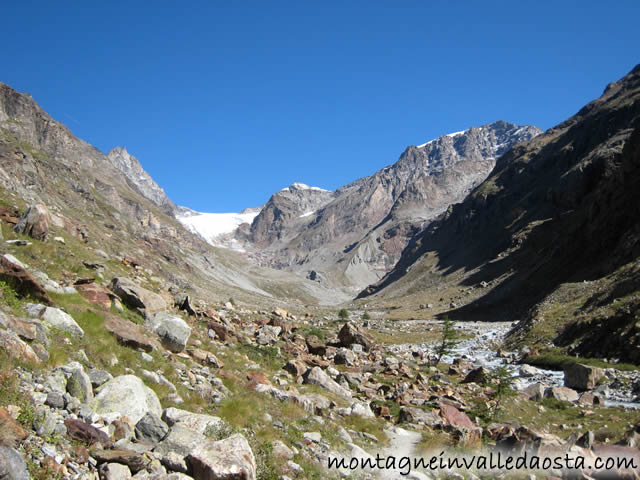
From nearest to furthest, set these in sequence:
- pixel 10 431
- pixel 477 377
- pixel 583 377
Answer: pixel 10 431, pixel 583 377, pixel 477 377

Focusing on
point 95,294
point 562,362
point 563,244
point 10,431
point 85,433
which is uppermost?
point 563,244

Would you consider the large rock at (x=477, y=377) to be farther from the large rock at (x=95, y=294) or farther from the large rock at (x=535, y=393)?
the large rock at (x=95, y=294)

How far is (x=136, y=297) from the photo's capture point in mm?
15953

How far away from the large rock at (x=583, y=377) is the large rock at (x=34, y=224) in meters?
28.3

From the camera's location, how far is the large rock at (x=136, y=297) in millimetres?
15812

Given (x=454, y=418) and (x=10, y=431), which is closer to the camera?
(x=10, y=431)

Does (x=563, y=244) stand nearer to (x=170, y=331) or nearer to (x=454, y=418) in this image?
(x=454, y=418)

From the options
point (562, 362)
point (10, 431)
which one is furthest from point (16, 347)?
point (562, 362)

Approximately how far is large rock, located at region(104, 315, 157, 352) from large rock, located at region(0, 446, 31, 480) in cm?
684

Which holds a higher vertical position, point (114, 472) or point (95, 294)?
point (95, 294)

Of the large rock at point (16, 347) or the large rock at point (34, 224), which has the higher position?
the large rock at point (34, 224)

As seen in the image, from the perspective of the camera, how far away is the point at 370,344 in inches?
1211

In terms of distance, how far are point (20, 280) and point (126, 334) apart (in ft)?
10.5

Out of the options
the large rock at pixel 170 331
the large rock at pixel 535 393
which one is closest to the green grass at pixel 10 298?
the large rock at pixel 170 331
